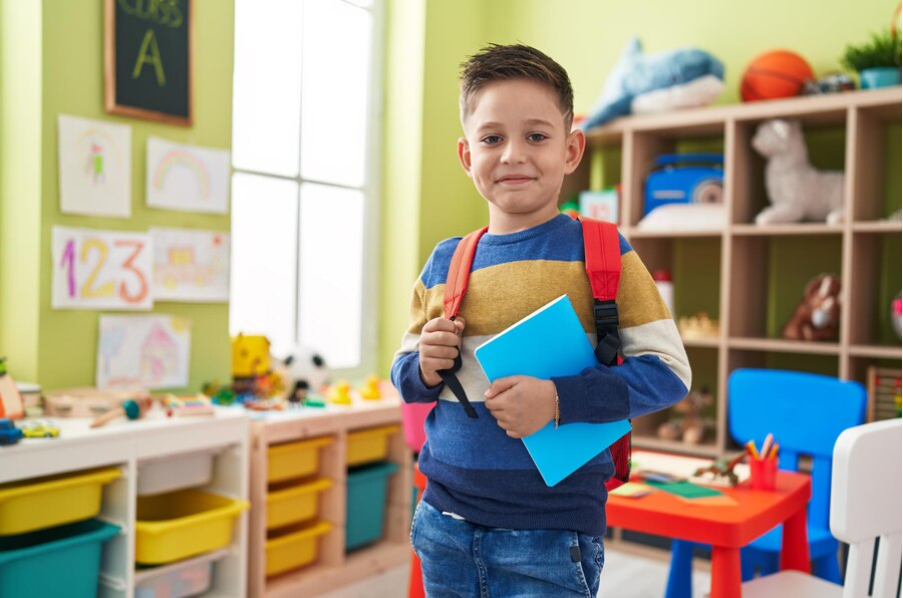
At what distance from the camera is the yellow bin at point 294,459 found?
255 cm

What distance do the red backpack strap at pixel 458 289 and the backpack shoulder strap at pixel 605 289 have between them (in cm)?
16

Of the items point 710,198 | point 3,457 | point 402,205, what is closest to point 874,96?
point 710,198

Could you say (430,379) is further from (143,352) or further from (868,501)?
(143,352)

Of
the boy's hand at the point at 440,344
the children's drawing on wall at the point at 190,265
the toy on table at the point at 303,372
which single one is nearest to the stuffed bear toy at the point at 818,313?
the toy on table at the point at 303,372

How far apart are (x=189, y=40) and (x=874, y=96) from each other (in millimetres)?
2222

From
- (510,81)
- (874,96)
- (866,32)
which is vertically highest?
(866,32)

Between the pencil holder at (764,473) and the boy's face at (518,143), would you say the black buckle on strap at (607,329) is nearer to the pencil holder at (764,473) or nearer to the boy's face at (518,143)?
the boy's face at (518,143)

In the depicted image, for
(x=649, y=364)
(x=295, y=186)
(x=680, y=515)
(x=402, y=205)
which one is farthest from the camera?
(x=402, y=205)

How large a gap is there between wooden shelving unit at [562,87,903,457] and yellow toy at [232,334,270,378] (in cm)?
144

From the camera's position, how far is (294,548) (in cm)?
265

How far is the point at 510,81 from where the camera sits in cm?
103

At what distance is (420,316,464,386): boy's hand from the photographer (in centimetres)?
103

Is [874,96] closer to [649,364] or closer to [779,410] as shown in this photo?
[779,410]

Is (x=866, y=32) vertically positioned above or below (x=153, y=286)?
above
